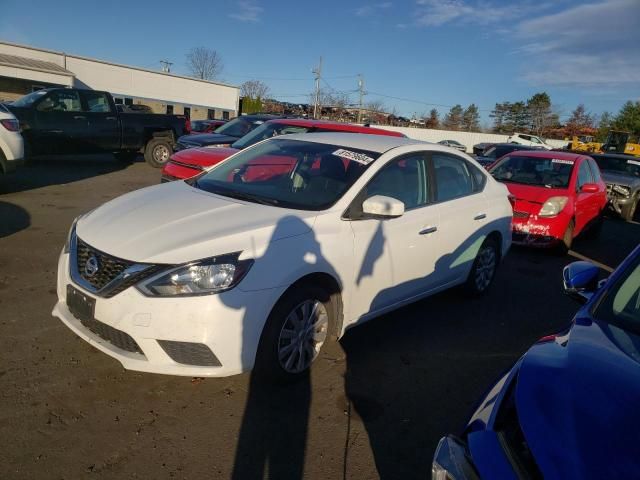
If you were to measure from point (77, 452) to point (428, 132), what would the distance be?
4969cm

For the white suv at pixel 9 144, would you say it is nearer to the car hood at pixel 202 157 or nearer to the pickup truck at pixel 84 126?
the pickup truck at pixel 84 126

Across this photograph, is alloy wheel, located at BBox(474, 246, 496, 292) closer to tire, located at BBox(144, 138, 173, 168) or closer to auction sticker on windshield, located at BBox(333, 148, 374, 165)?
auction sticker on windshield, located at BBox(333, 148, 374, 165)

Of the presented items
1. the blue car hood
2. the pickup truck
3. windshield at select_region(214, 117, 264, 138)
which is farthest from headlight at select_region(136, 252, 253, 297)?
the pickup truck

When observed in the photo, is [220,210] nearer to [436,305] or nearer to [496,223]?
[436,305]

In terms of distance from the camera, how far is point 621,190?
40.8ft

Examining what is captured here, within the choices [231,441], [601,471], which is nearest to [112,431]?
[231,441]

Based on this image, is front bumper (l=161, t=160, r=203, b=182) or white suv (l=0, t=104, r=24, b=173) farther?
white suv (l=0, t=104, r=24, b=173)

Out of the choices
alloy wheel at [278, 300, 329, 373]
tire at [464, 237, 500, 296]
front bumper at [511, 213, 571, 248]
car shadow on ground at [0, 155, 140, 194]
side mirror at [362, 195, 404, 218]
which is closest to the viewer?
alloy wheel at [278, 300, 329, 373]

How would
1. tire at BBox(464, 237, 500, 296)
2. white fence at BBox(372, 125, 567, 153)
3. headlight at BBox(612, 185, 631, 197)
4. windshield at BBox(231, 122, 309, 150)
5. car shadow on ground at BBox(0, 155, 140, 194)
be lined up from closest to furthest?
tire at BBox(464, 237, 500, 296)
windshield at BBox(231, 122, 309, 150)
car shadow on ground at BBox(0, 155, 140, 194)
headlight at BBox(612, 185, 631, 197)
white fence at BBox(372, 125, 567, 153)

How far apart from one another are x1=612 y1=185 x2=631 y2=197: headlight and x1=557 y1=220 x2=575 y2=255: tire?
5946 mm

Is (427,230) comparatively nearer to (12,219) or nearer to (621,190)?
(12,219)

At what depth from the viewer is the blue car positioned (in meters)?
1.35

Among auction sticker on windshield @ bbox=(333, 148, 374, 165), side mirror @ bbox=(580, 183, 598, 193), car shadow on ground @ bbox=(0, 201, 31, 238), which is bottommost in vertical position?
car shadow on ground @ bbox=(0, 201, 31, 238)

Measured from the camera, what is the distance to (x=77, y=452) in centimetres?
251
